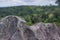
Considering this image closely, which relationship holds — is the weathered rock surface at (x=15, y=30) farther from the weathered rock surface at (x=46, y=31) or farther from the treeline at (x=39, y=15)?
the treeline at (x=39, y=15)

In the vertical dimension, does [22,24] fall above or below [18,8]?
above

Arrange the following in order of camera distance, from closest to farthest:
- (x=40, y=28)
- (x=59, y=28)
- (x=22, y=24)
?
(x=22, y=24)
(x=40, y=28)
(x=59, y=28)

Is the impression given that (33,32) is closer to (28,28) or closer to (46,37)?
(28,28)

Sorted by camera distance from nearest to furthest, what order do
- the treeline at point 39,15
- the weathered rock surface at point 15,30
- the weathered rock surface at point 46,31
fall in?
the weathered rock surface at point 15,30
the weathered rock surface at point 46,31
the treeline at point 39,15

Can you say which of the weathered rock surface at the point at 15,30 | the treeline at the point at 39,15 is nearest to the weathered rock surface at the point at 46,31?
the weathered rock surface at the point at 15,30

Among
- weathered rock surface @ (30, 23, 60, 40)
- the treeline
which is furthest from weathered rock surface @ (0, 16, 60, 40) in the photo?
the treeline

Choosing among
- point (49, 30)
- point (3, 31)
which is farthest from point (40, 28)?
point (3, 31)

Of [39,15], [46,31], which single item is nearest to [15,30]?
[46,31]

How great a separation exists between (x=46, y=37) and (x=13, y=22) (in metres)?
1.56

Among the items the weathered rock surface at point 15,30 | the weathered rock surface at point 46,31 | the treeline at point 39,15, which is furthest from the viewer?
the treeline at point 39,15

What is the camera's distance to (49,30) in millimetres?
7660

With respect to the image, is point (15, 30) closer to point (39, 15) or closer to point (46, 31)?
point (46, 31)

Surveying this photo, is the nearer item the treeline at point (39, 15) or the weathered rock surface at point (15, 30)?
the weathered rock surface at point (15, 30)

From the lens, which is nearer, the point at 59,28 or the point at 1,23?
the point at 1,23
